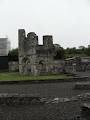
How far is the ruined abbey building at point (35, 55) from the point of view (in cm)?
4106

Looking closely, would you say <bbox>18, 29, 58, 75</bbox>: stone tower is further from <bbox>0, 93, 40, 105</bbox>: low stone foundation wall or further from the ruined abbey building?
<bbox>0, 93, 40, 105</bbox>: low stone foundation wall

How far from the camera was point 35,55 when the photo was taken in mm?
41125

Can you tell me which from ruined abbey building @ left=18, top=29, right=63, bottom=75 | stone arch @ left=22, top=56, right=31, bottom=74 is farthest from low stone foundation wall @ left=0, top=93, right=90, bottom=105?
stone arch @ left=22, top=56, right=31, bottom=74

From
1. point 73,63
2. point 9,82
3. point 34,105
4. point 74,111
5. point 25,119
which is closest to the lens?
point 25,119

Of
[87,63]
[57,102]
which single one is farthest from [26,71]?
[57,102]

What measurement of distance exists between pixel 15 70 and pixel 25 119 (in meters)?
41.7

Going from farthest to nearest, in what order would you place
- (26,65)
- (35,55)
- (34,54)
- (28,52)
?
(26,65)
(28,52)
(35,55)
(34,54)

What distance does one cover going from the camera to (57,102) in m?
14.3

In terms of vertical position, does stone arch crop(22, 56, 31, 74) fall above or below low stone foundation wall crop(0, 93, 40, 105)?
above

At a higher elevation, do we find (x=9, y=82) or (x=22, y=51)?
(x=22, y=51)

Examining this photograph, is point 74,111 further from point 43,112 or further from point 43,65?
point 43,65

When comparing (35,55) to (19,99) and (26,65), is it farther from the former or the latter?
(19,99)

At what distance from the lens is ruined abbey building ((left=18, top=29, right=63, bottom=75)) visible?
41.1m

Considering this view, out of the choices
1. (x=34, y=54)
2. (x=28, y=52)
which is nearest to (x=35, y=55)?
(x=34, y=54)
